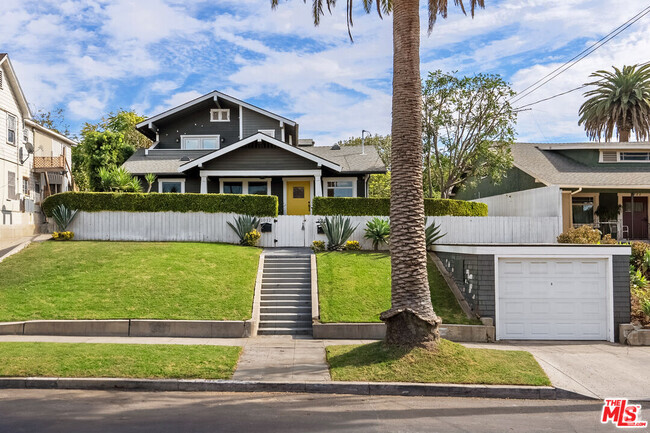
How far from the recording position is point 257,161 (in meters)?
24.4

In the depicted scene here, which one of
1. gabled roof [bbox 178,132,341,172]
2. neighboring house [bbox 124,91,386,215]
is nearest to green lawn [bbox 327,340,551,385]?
gabled roof [bbox 178,132,341,172]

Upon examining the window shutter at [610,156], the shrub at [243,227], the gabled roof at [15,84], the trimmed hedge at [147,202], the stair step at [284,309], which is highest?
the gabled roof at [15,84]

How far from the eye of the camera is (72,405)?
7410 mm

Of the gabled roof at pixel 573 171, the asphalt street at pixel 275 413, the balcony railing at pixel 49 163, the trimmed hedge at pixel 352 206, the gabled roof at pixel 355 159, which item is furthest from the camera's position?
the balcony railing at pixel 49 163

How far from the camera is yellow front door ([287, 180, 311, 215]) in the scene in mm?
25938

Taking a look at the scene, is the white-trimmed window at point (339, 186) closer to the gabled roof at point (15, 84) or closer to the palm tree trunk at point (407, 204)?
the palm tree trunk at point (407, 204)

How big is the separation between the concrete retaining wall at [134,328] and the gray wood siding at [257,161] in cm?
1284

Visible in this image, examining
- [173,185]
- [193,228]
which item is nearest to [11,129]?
[173,185]

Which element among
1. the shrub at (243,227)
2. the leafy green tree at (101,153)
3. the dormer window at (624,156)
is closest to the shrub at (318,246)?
the shrub at (243,227)

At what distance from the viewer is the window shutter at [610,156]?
88.3 ft

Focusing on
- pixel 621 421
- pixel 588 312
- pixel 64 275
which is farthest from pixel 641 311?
pixel 64 275

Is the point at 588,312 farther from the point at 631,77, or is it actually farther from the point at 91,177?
the point at 631,77

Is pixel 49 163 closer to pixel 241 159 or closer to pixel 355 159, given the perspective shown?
pixel 241 159

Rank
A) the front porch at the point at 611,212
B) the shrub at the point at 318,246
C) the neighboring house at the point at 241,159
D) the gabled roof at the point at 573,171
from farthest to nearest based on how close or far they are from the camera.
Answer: the front porch at the point at 611,212
the neighboring house at the point at 241,159
the gabled roof at the point at 573,171
the shrub at the point at 318,246
